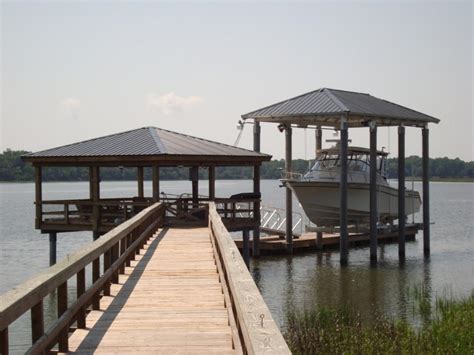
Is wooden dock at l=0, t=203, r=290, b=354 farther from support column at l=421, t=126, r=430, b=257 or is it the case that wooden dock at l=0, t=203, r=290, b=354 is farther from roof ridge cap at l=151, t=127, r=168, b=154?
support column at l=421, t=126, r=430, b=257

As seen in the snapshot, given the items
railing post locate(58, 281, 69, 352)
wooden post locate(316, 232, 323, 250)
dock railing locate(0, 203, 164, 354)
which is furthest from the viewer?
wooden post locate(316, 232, 323, 250)

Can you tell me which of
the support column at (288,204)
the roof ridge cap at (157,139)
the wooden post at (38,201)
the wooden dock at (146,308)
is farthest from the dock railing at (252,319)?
the support column at (288,204)

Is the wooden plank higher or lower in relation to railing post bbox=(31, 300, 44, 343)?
higher

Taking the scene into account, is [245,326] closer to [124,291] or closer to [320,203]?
[124,291]

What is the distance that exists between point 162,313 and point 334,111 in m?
18.3

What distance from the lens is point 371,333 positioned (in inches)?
499

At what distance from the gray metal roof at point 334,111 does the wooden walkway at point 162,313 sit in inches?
561

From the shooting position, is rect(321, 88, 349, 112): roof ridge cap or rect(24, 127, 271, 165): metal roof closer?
rect(24, 127, 271, 165): metal roof

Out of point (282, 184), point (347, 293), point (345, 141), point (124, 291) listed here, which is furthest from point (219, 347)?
point (282, 184)

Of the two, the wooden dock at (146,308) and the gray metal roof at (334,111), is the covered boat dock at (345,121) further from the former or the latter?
the wooden dock at (146,308)

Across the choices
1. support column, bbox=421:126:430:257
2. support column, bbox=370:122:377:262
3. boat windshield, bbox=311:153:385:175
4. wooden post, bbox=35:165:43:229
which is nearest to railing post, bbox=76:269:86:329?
wooden post, bbox=35:165:43:229

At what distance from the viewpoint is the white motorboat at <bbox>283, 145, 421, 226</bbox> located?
29.2m

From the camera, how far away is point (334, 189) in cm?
2905

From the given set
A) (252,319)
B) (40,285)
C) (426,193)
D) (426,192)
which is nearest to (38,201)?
(426,193)
